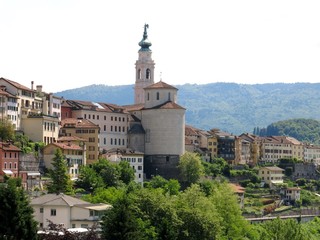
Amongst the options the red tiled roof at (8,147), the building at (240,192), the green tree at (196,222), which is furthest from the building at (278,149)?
the green tree at (196,222)

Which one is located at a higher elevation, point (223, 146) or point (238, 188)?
point (223, 146)

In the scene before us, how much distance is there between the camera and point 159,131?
12181 centimetres

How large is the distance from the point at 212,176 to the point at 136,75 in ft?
120

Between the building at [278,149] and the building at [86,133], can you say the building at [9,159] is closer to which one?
the building at [86,133]

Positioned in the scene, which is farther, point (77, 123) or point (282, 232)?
point (77, 123)

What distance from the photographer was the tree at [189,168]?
119387 millimetres

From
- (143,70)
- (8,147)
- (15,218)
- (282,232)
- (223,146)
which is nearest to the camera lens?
(15,218)

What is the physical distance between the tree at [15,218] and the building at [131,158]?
197ft

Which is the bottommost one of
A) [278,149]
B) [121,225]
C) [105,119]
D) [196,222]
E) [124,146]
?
[196,222]

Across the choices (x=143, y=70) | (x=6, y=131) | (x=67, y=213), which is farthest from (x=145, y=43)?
(x=67, y=213)

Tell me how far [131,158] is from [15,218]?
2568 inches

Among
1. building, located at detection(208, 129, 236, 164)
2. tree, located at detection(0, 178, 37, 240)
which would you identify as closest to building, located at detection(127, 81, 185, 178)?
building, located at detection(208, 129, 236, 164)

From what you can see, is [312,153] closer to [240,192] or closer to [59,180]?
[240,192]

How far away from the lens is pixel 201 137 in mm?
152625
